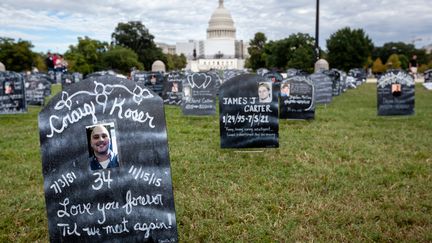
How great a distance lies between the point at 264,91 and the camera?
6.83 meters

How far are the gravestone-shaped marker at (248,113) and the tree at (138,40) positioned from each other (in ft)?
256

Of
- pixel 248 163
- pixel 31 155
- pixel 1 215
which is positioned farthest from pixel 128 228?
pixel 31 155

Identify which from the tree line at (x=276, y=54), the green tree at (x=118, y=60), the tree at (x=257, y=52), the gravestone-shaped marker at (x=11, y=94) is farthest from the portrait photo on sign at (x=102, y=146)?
the tree at (x=257, y=52)

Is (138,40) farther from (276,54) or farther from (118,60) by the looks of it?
(276,54)

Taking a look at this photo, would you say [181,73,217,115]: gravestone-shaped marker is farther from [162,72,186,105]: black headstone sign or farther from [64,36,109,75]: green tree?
[64,36,109,75]: green tree

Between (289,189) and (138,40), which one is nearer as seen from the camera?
(289,189)

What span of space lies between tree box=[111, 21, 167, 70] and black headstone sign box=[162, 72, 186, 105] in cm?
6868

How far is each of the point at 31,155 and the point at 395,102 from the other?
349 inches

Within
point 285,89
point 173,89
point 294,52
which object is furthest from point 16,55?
point 285,89

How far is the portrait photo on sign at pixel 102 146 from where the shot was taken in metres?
2.82

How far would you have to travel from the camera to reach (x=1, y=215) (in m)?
4.28

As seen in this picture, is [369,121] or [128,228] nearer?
[128,228]

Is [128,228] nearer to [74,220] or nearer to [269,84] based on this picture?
[74,220]

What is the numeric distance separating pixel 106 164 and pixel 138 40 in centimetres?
8490
